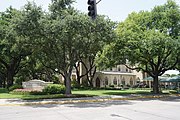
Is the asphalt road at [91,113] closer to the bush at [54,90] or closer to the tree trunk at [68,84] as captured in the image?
the tree trunk at [68,84]

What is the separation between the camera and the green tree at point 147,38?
2673 cm

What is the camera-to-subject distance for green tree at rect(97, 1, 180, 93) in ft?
87.7

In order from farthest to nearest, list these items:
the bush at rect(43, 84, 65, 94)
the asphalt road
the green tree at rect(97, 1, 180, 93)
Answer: the bush at rect(43, 84, 65, 94), the green tree at rect(97, 1, 180, 93), the asphalt road

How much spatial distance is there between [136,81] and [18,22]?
178 ft

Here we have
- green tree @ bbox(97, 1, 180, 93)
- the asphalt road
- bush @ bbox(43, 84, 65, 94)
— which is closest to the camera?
the asphalt road

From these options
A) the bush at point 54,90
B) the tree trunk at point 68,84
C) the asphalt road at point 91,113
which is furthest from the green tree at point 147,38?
the asphalt road at point 91,113

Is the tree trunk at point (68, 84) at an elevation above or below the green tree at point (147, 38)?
below

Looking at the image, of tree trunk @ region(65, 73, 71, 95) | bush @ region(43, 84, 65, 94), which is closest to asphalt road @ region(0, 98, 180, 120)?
tree trunk @ region(65, 73, 71, 95)

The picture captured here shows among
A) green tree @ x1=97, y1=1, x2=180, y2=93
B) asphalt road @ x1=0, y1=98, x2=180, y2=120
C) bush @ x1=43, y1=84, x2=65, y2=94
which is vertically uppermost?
green tree @ x1=97, y1=1, x2=180, y2=93

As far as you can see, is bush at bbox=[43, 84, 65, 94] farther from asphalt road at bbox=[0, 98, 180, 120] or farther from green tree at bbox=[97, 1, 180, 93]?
asphalt road at bbox=[0, 98, 180, 120]

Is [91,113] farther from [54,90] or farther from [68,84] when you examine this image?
[54,90]

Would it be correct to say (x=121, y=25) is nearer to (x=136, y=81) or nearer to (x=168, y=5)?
(x=168, y=5)

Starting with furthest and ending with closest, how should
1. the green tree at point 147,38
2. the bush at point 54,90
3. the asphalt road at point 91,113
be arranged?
1. the bush at point 54,90
2. the green tree at point 147,38
3. the asphalt road at point 91,113

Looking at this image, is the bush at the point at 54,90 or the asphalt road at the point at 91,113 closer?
the asphalt road at the point at 91,113
